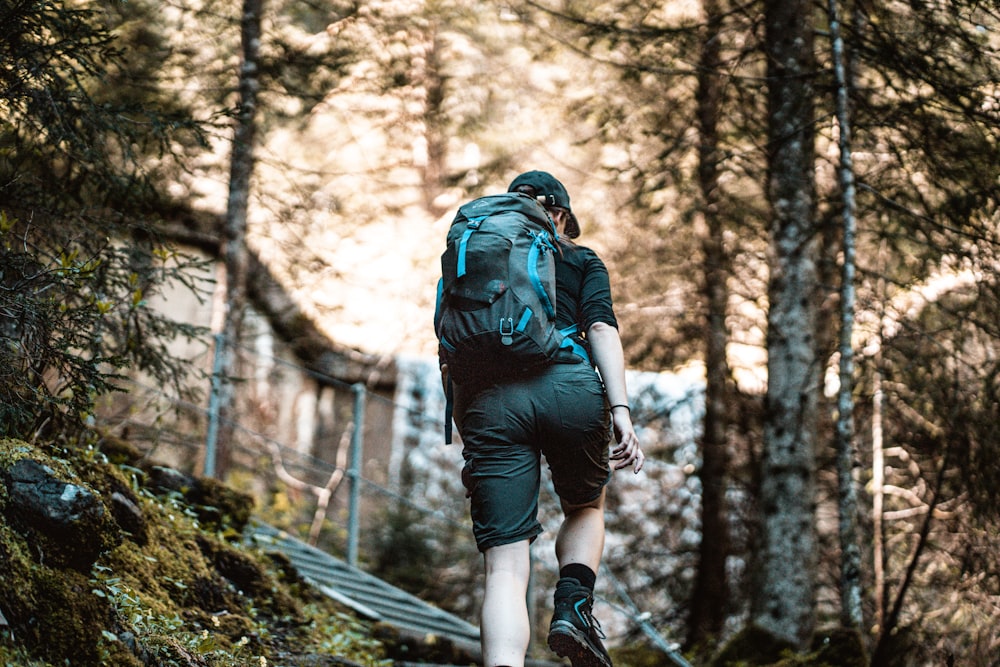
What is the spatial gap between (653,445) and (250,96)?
6.44 m

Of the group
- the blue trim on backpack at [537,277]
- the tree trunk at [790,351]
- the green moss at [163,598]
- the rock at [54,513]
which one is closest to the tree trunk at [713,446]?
the tree trunk at [790,351]

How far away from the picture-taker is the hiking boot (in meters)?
3.27

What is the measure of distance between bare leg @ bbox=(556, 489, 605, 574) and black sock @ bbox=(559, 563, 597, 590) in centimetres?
2

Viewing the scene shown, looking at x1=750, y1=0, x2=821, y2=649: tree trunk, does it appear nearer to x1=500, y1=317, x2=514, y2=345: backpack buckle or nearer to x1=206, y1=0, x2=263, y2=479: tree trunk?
x1=500, y1=317, x2=514, y2=345: backpack buckle

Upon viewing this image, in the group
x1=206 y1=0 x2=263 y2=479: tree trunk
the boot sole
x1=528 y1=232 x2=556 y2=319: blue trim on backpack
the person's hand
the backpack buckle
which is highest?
x1=206 y1=0 x2=263 y2=479: tree trunk

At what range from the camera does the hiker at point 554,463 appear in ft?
10.8

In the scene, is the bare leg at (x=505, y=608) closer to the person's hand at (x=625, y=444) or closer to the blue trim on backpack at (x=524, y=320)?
the person's hand at (x=625, y=444)

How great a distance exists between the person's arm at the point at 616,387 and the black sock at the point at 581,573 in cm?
40

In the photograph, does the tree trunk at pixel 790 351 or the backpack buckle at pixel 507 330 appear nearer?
the backpack buckle at pixel 507 330

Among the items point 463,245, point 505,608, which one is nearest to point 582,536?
point 505,608

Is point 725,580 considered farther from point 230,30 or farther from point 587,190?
point 230,30

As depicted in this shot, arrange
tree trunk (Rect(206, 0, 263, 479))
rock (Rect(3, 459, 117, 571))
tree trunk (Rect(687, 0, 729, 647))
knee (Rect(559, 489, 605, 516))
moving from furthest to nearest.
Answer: tree trunk (Rect(687, 0, 729, 647)) → tree trunk (Rect(206, 0, 263, 479)) → knee (Rect(559, 489, 605, 516)) → rock (Rect(3, 459, 117, 571))

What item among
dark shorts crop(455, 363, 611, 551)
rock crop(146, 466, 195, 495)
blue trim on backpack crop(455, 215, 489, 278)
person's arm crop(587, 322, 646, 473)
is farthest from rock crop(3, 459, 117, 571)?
rock crop(146, 466, 195, 495)

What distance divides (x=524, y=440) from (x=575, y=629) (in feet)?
2.14
